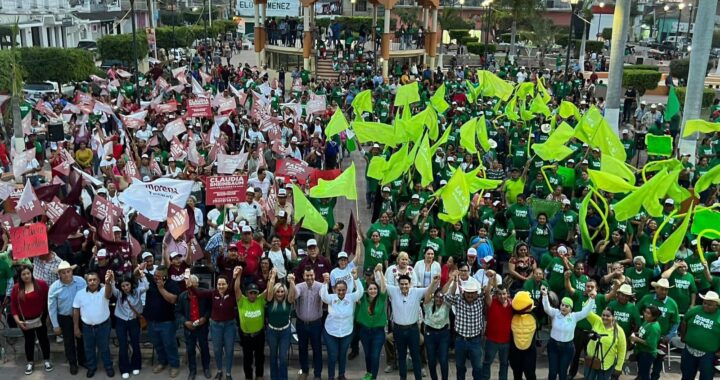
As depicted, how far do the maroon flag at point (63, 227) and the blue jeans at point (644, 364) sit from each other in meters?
7.57

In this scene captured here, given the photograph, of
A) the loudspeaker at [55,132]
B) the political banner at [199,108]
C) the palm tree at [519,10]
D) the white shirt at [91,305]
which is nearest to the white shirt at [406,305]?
the white shirt at [91,305]

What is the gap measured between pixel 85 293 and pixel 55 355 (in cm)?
154

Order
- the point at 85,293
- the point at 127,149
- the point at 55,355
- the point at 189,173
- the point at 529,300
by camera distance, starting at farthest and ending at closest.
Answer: the point at 127,149 → the point at 189,173 → the point at 55,355 → the point at 85,293 → the point at 529,300

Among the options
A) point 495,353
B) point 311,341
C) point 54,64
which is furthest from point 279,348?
point 54,64

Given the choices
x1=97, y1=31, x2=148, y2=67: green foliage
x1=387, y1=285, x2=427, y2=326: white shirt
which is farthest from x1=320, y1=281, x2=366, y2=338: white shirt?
x1=97, y1=31, x2=148, y2=67: green foliage

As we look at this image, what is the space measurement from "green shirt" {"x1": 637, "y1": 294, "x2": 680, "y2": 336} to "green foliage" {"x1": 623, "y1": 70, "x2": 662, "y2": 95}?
87.4 feet

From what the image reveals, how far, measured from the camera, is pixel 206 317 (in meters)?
8.35

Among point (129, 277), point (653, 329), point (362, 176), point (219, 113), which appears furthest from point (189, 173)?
point (653, 329)

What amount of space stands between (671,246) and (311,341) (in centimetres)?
493

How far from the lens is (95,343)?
8.59m

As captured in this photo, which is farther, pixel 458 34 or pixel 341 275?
pixel 458 34

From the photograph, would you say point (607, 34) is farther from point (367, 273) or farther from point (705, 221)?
point (367, 273)

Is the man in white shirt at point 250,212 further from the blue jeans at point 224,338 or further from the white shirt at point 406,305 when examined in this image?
the white shirt at point 406,305

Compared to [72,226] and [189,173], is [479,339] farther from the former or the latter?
[189,173]
